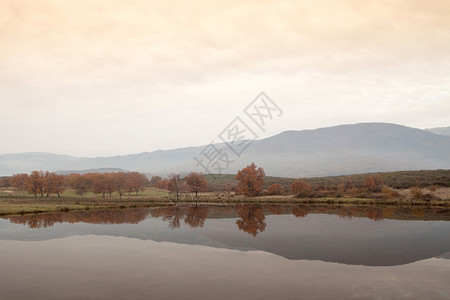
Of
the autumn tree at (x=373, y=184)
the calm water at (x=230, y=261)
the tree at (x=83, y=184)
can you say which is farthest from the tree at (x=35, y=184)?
the autumn tree at (x=373, y=184)

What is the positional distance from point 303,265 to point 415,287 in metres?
6.00

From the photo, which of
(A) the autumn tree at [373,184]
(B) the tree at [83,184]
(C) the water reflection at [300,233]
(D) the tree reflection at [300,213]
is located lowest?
(D) the tree reflection at [300,213]

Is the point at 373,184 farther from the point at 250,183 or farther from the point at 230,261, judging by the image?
the point at 230,261

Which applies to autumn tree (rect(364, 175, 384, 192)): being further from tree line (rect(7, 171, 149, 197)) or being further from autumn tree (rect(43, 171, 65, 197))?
autumn tree (rect(43, 171, 65, 197))

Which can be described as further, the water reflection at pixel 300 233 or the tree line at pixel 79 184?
the tree line at pixel 79 184

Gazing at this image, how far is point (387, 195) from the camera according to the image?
6831 cm

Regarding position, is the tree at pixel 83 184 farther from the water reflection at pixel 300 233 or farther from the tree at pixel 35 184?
the water reflection at pixel 300 233

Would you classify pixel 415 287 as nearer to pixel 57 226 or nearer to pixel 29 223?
pixel 57 226

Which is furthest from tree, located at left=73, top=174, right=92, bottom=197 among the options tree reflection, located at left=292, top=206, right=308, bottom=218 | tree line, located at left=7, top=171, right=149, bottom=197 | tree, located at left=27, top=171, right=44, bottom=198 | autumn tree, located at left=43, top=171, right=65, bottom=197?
tree reflection, located at left=292, top=206, right=308, bottom=218

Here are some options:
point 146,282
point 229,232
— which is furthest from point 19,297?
point 229,232

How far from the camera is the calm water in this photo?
15766 millimetres

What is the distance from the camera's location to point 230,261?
21.3 meters

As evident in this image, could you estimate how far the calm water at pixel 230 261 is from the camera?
15766mm

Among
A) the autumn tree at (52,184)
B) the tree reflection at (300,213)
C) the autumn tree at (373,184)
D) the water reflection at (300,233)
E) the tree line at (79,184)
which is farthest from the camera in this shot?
the autumn tree at (52,184)
